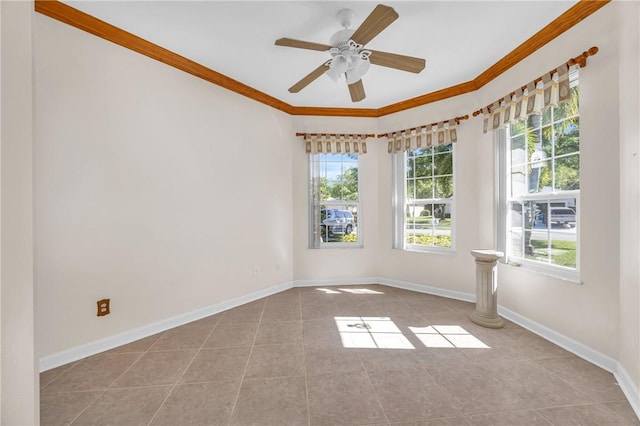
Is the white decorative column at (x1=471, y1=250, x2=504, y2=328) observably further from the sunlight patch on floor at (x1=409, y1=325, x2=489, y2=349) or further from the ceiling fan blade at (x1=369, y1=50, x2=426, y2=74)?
the ceiling fan blade at (x1=369, y1=50, x2=426, y2=74)

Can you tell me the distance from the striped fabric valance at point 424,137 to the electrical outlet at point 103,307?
3.62 m

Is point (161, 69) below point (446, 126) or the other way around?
the other way around

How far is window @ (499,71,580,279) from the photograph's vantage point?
7.27 feet

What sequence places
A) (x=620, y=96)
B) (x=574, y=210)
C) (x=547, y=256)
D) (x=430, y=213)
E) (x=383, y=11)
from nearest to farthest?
(x=383, y=11) < (x=620, y=96) < (x=574, y=210) < (x=547, y=256) < (x=430, y=213)

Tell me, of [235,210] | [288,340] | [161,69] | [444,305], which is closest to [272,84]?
[161,69]

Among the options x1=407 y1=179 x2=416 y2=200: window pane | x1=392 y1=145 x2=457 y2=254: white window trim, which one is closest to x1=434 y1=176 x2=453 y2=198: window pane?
x1=407 y1=179 x2=416 y2=200: window pane

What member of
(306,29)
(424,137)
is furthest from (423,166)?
(306,29)

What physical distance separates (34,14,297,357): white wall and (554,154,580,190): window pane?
10.0 feet

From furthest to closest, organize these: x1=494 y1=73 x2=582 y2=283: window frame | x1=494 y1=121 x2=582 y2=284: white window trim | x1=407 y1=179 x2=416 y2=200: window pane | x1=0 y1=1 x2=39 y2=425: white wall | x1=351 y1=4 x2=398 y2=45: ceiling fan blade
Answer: x1=407 y1=179 x2=416 y2=200: window pane < x1=494 y1=121 x2=582 y2=284: white window trim < x1=494 y1=73 x2=582 y2=283: window frame < x1=351 y1=4 x2=398 y2=45: ceiling fan blade < x1=0 y1=1 x2=39 y2=425: white wall

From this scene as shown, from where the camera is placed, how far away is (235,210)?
10.6 ft

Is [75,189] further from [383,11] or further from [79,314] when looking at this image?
[383,11]

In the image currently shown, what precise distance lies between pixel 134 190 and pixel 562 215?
12.2 feet

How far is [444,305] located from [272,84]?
3.30m

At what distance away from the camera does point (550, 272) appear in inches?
93.9
